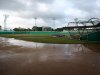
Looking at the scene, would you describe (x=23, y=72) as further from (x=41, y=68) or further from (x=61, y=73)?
(x=61, y=73)

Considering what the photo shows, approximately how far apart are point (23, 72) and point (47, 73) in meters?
1.11

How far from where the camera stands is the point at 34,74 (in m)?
7.00

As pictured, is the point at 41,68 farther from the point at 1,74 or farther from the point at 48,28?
the point at 48,28

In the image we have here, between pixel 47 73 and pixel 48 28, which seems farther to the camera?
pixel 48 28

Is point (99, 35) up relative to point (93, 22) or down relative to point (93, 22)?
down

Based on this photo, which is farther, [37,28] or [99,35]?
[37,28]

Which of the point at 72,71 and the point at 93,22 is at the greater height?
the point at 93,22

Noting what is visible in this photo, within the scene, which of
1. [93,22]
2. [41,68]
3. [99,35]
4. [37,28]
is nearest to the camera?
[41,68]

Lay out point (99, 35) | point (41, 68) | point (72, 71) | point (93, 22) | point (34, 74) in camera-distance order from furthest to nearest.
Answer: point (99, 35) → point (93, 22) → point (41, 68) → point (72, 71) → point (34, 74)

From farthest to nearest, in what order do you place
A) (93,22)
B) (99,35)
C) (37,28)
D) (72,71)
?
(37,28) < (99,35) < (93,22) < (72,71)

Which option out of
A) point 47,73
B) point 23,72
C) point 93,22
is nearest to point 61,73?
point 47,73

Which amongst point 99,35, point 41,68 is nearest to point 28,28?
point 99,35

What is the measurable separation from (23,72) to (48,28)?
3797 inches

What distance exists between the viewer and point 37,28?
10162 cm
